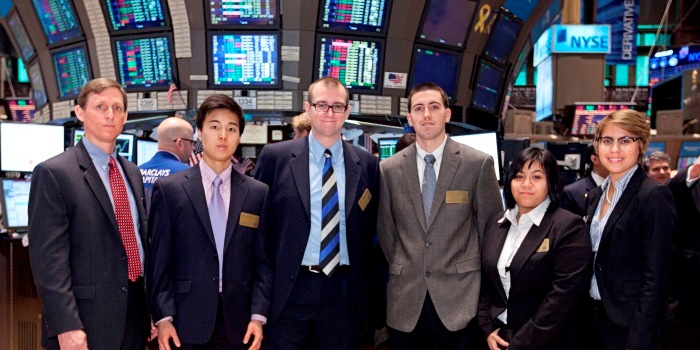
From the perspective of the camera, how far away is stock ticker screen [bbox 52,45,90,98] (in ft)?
24.2

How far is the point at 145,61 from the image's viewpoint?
704 centimetres

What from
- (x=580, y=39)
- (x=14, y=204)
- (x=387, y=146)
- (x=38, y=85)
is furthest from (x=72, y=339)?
(x=580, y=39)

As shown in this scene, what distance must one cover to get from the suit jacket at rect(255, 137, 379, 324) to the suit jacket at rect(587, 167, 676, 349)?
968mm

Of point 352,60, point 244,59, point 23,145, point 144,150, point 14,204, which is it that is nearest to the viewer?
point 14,204

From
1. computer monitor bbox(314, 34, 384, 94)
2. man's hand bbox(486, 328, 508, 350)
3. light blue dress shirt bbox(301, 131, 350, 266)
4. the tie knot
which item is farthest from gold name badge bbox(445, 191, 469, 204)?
computer monitor bbox(314, 34, 384, 94)

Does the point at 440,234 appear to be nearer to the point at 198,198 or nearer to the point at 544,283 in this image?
the point at 544,283

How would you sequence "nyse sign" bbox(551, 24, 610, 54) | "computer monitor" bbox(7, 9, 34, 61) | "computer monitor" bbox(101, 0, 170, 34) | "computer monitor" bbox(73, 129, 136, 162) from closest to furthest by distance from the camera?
"computer monitor" bbox(73, 129, 136, 162) → "computer monitor" bbox(101, 0, 170, 34) → "computer monitor" bbox(7, 9, 34, 61) → "nyse sign" bbox(551, 24, 610, 54)

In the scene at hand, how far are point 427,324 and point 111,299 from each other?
1266mm

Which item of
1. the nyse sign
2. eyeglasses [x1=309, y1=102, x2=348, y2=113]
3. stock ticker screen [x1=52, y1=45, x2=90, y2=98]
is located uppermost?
the nyse sign

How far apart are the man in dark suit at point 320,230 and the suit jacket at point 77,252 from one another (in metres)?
0.62

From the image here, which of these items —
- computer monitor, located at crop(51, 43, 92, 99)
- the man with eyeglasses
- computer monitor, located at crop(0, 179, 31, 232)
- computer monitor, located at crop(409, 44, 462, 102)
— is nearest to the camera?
the man with eyeglasses

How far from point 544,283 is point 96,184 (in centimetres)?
179

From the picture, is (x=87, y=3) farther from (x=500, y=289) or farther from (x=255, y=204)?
(x=500, y=289)

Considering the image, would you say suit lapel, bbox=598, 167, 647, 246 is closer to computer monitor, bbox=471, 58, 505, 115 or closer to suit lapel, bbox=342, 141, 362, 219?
suit lapel, bbox=342, 141, 362, 219
